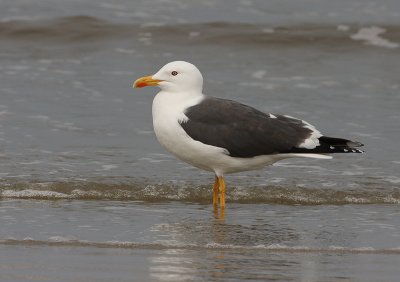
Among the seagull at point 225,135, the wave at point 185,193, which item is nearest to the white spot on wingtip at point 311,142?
the seagull at point 225,135

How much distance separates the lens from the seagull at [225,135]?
9.30 meters

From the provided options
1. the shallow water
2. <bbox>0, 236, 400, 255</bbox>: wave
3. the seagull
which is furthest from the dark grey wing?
<bbox>0, 236, 400, 255</bbox>: wave

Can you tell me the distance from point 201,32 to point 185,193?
29.5ft

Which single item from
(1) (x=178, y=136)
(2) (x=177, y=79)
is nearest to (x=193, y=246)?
(1) (x=178, y=136)

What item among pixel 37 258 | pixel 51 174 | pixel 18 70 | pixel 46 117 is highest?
pixel 18 70

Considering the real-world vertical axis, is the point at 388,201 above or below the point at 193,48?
below

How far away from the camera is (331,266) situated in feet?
23.0

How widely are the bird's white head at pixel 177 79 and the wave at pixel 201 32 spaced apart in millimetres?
8591

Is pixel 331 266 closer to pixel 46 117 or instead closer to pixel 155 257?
pixel 155 257

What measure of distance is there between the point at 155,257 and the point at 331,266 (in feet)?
3.70

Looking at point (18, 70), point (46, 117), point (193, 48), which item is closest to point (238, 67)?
point (193, 48)

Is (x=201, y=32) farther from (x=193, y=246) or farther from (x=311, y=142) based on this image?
(x=193, y=246)

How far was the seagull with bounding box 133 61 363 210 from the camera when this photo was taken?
9.30 m

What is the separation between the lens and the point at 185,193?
33.0 feet
